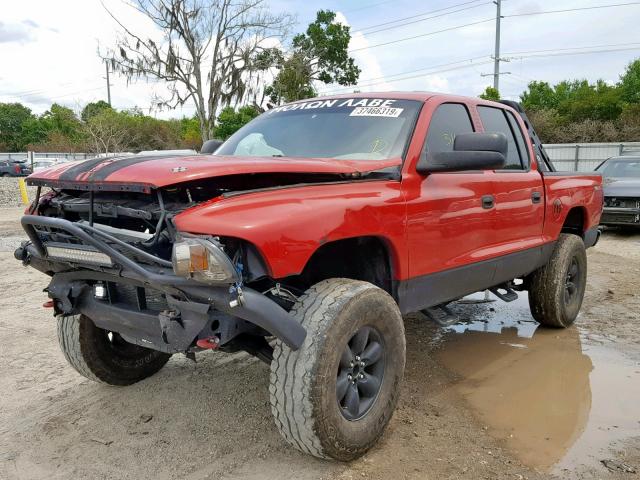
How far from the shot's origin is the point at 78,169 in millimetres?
2955

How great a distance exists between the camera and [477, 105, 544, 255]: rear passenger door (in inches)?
168

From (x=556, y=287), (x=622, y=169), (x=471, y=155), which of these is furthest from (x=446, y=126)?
(x=622, y=169)

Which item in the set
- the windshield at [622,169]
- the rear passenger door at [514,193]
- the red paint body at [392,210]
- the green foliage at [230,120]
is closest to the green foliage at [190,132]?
the green foliage at [230,120]

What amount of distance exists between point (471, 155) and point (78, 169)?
209 cm

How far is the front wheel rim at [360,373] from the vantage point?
2893mm

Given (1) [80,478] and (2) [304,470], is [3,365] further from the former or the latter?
(2) [304,470]

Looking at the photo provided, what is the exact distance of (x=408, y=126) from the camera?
12.2 ft

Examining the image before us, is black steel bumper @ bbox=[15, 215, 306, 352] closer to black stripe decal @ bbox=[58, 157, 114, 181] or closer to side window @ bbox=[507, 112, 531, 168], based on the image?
black stripe decal @ bbox=[58, 157, 114, 181]

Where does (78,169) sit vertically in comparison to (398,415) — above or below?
above

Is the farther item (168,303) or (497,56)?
(497,56)

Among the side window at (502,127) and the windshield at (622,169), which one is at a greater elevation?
the side window at (502,127)

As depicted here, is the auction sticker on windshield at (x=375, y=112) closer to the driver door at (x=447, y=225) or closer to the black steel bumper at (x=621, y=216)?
the driver door at (x=447, y=225)

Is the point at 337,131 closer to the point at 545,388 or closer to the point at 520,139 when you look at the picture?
the point at 520,139

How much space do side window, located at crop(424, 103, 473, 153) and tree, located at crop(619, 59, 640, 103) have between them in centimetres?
4646
